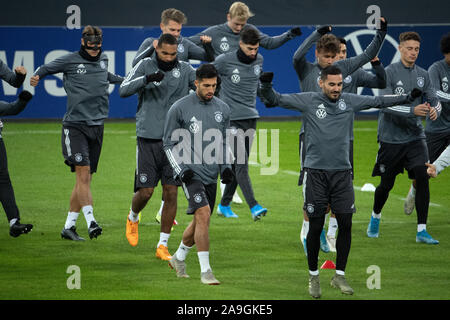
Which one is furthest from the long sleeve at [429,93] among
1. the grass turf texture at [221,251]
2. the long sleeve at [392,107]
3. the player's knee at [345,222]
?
the player's knee at [345,222]

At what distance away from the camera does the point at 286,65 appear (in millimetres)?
23781

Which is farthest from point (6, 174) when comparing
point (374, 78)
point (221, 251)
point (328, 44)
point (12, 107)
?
point (374, 78)

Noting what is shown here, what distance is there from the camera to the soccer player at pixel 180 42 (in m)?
10.8

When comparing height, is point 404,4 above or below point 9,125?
above

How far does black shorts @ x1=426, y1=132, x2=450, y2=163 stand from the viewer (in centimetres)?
1173

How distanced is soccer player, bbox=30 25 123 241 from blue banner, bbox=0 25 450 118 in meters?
11.6

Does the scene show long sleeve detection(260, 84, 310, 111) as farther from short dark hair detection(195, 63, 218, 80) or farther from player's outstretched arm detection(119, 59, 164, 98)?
player's outstretched arm detection(119, 59, 164, 98)

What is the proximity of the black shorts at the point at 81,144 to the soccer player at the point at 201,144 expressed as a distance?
2.25 metres

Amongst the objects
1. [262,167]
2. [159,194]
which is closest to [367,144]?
[262,167]

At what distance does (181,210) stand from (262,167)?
14.8ft

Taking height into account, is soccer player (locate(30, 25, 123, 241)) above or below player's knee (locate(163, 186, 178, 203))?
above

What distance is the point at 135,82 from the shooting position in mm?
9531

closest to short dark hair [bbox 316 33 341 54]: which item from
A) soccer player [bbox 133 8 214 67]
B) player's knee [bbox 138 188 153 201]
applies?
soccer player [bbox 133 8 214 67]

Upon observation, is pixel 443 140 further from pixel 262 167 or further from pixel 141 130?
pixel 262 167
